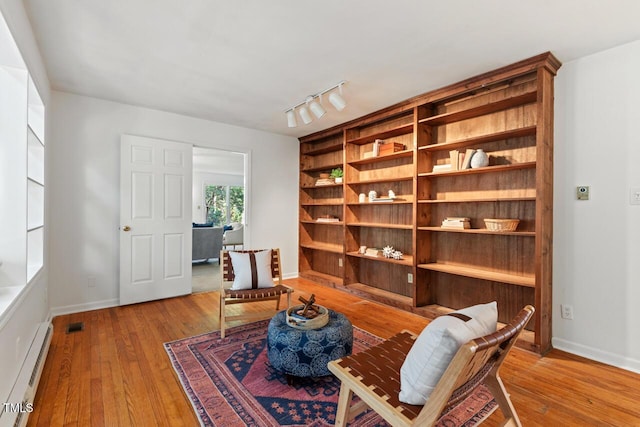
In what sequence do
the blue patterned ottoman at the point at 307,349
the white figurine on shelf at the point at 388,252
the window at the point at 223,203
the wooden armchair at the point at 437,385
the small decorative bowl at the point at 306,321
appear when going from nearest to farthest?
the wooden armchair at the point at 437,385 → the blue patterned ottoman at the point at 307,349 → the small decorative bowl at the point at 306,321 → the white figurine on shelf at the point at 388,252 → the window at the point at 223,203

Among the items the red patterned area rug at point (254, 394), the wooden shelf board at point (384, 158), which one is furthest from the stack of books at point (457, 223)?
the red patterned area rug at point (254, 394)

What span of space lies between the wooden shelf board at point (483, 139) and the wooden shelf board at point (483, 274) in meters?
1.28

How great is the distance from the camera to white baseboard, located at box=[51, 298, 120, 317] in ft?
10.9

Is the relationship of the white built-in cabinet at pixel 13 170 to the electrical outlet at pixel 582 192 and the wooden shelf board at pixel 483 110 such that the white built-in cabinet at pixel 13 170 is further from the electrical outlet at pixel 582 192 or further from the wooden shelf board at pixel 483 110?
the electrical outlet at pixel 582 192

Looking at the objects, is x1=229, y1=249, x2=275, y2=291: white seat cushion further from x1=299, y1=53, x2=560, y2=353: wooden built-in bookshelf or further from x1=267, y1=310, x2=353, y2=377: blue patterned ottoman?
x1=299, y1=53, x2=560, y2=353: wooden built-in bookshelf

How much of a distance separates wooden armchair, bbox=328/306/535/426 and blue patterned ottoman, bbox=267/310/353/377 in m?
0.35

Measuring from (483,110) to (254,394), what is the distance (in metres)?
3.13

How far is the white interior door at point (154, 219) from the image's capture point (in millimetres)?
3650

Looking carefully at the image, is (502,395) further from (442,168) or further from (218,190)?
(218,190)

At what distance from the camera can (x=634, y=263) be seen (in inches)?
89.8

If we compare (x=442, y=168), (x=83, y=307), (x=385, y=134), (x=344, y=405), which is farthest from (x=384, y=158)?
(x=83, y=307)

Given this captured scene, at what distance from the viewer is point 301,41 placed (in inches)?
91.4

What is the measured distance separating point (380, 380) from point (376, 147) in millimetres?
3016

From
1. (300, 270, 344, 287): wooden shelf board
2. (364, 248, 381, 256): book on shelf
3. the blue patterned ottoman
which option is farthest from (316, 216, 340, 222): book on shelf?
the blue patterned ottoman
